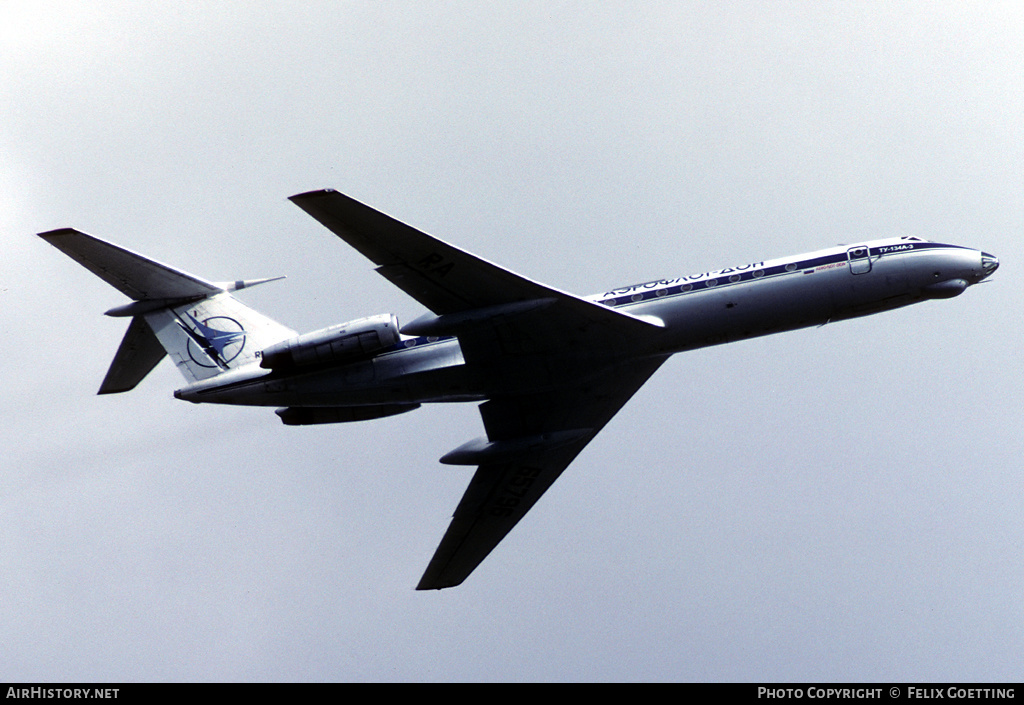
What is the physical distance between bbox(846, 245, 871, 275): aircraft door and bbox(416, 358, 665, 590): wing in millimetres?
5569

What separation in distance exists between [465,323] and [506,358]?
1789 mm

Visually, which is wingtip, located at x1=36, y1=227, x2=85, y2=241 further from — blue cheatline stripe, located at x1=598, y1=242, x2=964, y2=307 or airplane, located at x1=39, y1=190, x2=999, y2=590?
blue cheatline stripe, located at x1=598, y1=242, x2=964, y2=307

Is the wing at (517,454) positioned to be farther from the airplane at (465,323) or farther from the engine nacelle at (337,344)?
the engine nacelle at (337,344)

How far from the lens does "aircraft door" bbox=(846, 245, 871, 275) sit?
27.1m

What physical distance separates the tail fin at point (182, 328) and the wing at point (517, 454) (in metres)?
6.52

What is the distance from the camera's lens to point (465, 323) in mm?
26812

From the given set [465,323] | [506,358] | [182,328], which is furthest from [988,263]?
[182,328]

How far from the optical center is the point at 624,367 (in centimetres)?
2988

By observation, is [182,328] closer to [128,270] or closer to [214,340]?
[214,340]

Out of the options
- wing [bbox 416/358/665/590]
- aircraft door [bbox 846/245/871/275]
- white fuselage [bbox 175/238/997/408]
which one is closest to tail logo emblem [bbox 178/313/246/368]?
white fuselage [bbox 175/238/997/408]

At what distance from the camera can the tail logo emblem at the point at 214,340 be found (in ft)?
97.3

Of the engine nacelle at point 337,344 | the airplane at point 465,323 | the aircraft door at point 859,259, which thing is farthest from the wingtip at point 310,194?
the aircraft door at point 859,259
